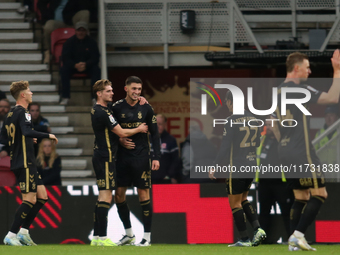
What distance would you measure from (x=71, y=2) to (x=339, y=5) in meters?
5.53

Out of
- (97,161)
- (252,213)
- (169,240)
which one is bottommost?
(169,240)

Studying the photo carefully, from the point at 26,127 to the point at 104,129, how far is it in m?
0.98

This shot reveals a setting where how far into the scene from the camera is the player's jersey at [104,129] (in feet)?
28.3

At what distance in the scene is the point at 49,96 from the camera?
13727 mm

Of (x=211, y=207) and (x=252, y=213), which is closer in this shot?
(x=252, y=213)

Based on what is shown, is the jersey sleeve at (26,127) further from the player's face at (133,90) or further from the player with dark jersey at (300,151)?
the player with dark jersey at (300,151)

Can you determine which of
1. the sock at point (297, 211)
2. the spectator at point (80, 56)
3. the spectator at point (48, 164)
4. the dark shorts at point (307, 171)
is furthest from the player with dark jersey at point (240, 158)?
the spectator at point (80, 56)

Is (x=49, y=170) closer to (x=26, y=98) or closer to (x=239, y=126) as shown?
(x=26, y=98)

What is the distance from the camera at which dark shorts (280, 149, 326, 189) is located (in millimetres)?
7367

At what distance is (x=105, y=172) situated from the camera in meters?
8.67

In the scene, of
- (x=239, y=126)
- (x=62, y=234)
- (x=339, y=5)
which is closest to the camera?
(x=239, y=126)

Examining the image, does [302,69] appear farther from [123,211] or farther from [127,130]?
[123,211]

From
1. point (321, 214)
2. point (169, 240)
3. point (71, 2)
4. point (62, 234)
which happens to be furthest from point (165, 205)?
point (71, 2)

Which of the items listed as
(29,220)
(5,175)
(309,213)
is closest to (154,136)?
(29,220)
